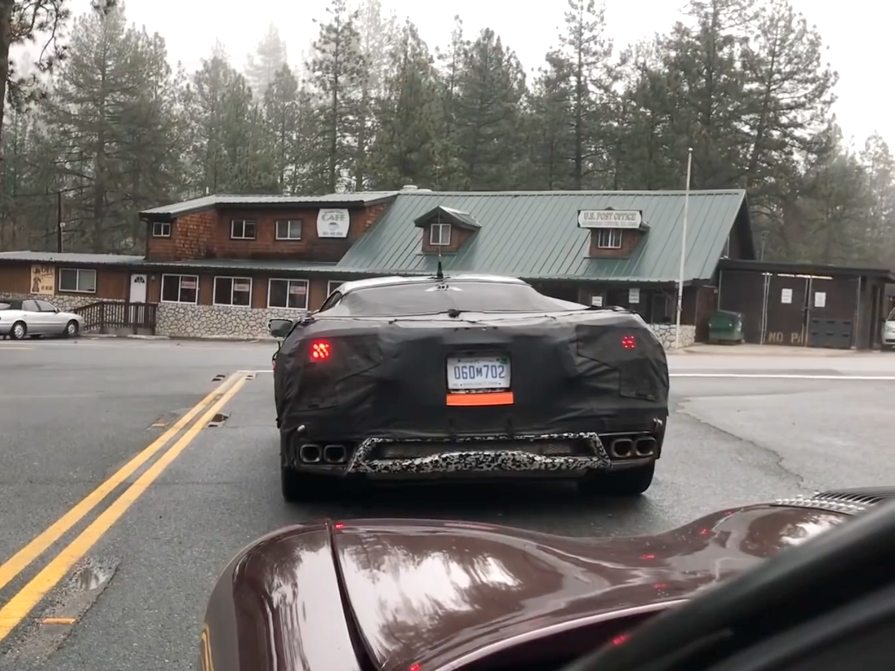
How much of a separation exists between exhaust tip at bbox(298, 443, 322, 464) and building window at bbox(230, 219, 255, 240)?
3672cm

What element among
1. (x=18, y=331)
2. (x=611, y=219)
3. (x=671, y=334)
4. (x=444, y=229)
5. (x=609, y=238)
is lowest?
(x=18, y=331)

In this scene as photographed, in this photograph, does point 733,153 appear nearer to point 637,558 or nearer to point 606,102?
point 606,102

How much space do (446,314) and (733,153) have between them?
48017 mm

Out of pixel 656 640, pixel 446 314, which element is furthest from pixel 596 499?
pixel 656 640

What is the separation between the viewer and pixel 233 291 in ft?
128

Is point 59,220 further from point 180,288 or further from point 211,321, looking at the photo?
point 211,321

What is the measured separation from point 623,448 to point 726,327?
95.1 feet

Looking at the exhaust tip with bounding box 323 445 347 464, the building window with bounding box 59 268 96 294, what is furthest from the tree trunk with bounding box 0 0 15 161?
the building window with bounding box 59 268 96 294

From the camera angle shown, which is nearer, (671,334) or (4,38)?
(4,38)

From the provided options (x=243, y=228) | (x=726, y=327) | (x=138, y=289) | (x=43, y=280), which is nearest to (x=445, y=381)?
(x=726, y=327)

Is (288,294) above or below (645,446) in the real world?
above

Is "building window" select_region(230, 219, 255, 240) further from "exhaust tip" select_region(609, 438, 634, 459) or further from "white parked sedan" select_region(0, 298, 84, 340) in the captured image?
"exhaust tip" select_region(609, 438, 634, 459)

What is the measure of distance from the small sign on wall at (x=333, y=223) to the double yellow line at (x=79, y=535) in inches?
1210

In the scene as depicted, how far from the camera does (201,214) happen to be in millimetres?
40750
